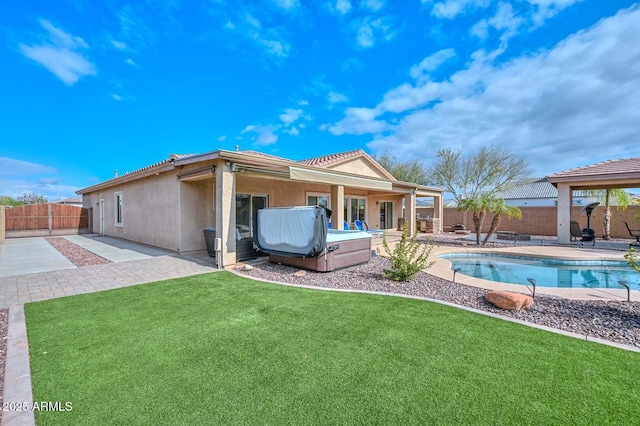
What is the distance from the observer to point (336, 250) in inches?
454

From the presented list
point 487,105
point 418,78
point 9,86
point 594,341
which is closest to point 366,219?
point 418,78

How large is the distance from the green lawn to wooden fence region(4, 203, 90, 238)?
28591 millimetres

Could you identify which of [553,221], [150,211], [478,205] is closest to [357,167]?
[478,205]

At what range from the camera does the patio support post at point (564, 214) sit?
21156mm

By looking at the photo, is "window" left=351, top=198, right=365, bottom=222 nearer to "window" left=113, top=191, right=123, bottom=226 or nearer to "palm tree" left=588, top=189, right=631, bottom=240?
"palm tree" left=588, top=189, right=631, bottom=240

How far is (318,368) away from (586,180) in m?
Answer: 24.8

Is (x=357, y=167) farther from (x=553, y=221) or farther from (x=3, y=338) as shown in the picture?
(x=3, y=338)

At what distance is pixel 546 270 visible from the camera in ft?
46.0

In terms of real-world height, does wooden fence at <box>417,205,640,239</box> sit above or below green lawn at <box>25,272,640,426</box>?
above

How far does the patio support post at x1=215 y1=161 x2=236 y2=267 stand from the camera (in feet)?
39.7

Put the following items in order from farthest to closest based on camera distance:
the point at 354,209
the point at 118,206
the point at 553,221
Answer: the point at 354,209, the point at 553,221, the point at 118,206

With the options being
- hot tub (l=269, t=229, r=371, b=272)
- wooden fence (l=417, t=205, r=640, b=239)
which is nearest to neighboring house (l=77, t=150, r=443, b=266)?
hot tub (l=269, t=229, r=371, b=272)

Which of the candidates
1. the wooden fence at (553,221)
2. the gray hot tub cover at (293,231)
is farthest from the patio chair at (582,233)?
the gray hot tub cover at (293,231)

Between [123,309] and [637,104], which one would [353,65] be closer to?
[637,104]
